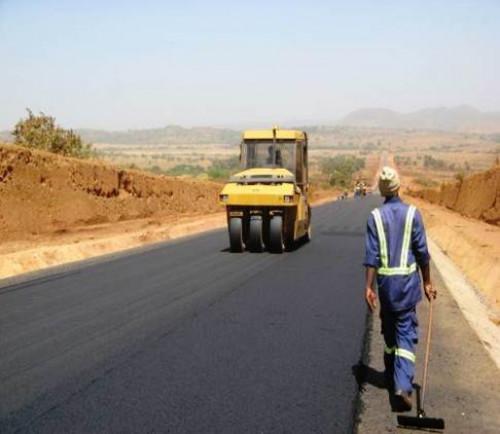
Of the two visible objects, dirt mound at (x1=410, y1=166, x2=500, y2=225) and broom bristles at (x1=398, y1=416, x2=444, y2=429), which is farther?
dirt mound at (x1=410, y1=166, x2=500, y2=225)

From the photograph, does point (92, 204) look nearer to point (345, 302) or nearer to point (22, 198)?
point (22, 198)

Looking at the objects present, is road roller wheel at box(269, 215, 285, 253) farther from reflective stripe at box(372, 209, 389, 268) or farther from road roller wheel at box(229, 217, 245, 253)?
reflective stripe at box(372, 209, 389, 268)

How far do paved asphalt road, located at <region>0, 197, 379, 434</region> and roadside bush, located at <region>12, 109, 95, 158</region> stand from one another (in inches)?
943

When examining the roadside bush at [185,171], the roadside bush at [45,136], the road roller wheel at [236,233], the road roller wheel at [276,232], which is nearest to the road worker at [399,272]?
the road roller wheel at [276,232]

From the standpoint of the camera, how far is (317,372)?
680cm

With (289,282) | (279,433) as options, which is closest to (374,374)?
(279,433)

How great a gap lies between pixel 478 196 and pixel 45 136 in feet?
73.9

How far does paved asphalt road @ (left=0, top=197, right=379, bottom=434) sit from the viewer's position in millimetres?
5539

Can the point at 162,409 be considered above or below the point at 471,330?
above

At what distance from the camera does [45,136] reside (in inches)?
1427

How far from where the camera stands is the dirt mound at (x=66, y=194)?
2241cm

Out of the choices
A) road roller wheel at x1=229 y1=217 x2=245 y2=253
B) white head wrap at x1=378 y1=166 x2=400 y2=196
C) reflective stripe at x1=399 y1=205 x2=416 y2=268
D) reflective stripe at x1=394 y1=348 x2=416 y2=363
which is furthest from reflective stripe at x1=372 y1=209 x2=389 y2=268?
road roller wheel at x1=229 y1=217 x2=245 y2=253

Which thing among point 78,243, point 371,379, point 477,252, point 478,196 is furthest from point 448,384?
point 478,196

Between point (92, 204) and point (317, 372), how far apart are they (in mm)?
22839
